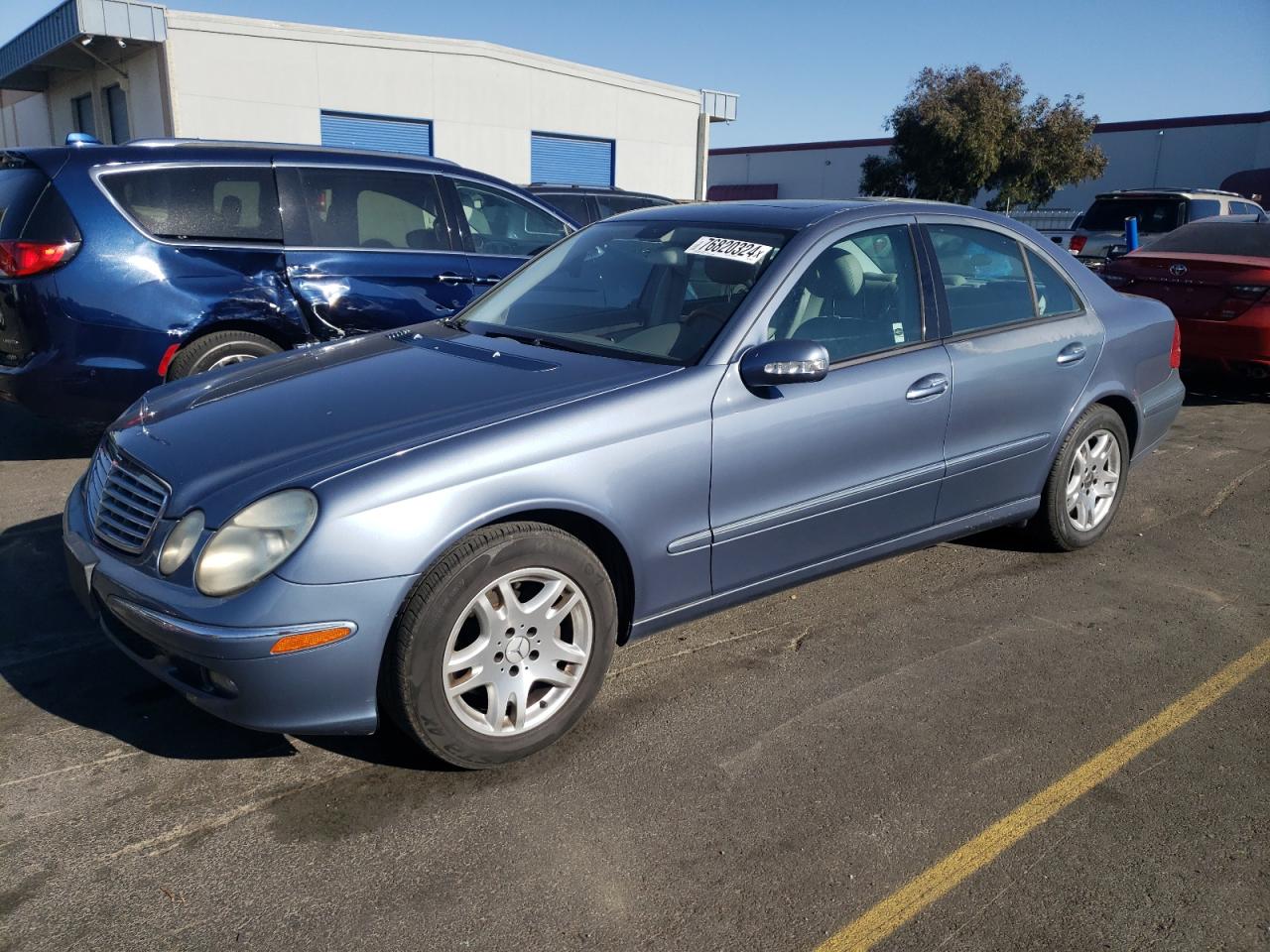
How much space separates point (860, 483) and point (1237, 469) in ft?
13.3

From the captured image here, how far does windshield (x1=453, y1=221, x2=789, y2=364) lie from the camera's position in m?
3.58

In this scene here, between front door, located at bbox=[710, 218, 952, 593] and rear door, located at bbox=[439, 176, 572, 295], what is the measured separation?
325cm

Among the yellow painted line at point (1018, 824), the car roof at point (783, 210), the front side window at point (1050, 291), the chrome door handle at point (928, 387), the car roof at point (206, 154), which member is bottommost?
the yellow painted line at point (1018, 824)

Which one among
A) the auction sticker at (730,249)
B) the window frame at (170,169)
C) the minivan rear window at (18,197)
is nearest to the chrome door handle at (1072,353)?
the auction sticker at (730,249)

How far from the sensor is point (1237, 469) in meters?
6.46

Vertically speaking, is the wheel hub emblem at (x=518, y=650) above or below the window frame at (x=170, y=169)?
below

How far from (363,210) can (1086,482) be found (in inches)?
172

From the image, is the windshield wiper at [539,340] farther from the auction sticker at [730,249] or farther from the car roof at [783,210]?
the car roof at [783,210]

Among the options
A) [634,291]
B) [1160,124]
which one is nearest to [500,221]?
[634,291]

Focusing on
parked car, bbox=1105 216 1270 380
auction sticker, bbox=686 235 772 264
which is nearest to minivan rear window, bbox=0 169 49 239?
auction sticker, bbox=686 235 772 264

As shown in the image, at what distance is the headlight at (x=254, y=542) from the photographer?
2615 mm

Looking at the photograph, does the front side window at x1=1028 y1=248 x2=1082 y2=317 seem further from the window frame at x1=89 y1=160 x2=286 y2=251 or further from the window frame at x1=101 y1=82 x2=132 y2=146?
the window frame at x1=101 y1=82 x2=132 y2=146

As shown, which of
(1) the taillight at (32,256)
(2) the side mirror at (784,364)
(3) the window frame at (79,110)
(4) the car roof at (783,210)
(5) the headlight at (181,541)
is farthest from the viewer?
(3) the window frame at (79,110)

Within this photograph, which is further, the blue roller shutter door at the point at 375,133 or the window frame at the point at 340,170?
the blue roller shutter door at the point at 375,133
